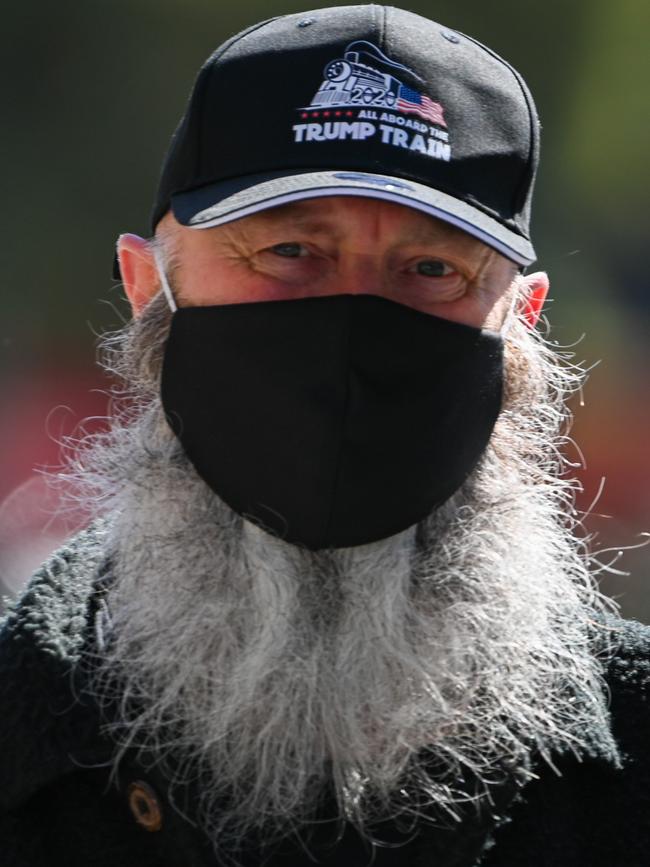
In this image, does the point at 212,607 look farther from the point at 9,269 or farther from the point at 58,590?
the point at 9,269

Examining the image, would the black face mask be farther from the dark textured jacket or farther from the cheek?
the dark textured jacket

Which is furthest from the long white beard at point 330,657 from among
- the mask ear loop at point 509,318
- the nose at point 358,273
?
the nose at point 358,273

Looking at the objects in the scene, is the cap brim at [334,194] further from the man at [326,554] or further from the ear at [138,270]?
the ear at [138,270]

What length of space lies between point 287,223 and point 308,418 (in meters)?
0.30

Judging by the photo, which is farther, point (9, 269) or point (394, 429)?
point (9, 269)

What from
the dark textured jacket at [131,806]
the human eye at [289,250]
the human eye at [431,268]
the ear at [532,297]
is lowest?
the dark textured jacket at [131,806]

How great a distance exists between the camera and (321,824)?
6.11 feet

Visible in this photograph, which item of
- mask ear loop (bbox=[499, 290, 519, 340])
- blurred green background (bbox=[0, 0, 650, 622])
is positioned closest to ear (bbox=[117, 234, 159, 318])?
mask ear loop (bbox=[499, 290, 519, 340])

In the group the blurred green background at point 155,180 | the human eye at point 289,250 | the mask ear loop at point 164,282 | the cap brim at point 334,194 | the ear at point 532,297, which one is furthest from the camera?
the blurred green background at point 155,180

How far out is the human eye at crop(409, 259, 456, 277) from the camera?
1905 mm

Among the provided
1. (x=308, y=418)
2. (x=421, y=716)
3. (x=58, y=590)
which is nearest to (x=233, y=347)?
(x=308, y=418)

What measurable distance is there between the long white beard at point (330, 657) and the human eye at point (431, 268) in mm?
334

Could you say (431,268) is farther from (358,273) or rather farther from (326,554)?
(326,554)

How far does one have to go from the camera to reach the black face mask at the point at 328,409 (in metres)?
1.81
